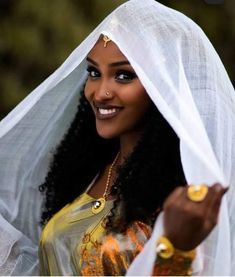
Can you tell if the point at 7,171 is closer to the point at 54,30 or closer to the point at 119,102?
the point at 119,102

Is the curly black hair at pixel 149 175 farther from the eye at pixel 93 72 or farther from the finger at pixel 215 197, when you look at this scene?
the finger at pixel 215 197

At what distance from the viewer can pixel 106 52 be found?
2348 mm

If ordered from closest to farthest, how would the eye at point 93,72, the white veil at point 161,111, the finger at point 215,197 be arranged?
the finger at point 215,197, the white veil at point 161,111, the eye at point 93,72

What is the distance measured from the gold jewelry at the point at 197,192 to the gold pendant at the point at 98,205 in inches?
25.0

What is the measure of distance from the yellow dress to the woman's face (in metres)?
0.21

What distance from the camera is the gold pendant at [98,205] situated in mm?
2430

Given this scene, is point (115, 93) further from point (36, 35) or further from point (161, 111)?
point (36, 35)

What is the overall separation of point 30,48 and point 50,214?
79.3 inches

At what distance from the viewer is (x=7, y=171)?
271 centimetres

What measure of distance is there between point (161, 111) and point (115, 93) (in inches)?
8.7

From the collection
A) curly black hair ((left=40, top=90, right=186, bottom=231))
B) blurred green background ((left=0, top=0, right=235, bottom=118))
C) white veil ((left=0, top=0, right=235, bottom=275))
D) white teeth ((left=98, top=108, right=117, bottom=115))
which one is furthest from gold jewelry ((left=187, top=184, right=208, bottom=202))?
blurred green background ((left=0, top=0, right=235, bottom=118))

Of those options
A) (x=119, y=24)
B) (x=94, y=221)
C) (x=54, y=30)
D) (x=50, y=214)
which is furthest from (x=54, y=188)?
(x=54, y=30)

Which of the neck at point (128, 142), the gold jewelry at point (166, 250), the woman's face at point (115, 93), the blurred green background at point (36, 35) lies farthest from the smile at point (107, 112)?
the blurred green background at point (36, 35)

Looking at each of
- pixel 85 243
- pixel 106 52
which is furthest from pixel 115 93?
pixel 85 243
